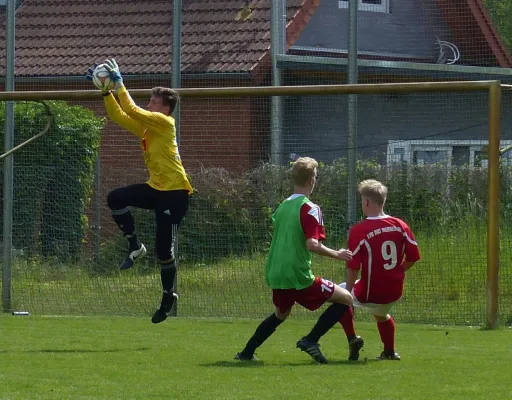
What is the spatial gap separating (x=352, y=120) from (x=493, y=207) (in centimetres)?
196

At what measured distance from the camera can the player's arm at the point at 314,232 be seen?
8328mm

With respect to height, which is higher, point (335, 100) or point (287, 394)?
point (335, 100)

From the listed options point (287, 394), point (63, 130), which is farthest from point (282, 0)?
point (287, 394)

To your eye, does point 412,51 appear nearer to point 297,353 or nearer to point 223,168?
point 223,168

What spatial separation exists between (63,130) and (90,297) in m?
2.10

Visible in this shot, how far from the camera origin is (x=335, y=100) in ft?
46.2

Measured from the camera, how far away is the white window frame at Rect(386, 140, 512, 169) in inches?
489

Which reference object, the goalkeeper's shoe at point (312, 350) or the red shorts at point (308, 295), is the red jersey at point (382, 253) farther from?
the goalkeeper's shoe at point (312, 350)

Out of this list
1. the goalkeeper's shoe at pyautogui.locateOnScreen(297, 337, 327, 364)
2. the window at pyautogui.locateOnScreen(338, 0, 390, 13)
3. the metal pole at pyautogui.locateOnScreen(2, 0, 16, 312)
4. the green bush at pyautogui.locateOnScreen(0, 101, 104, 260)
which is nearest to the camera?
the goalkeeper's shoe at pyautogui.locateOnScreen(297, 337, 327, 364)

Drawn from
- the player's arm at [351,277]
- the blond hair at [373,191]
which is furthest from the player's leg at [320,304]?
the blond hair at [373,191]

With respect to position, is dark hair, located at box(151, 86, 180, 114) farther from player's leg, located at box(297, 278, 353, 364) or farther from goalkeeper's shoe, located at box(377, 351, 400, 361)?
goalkeeper's shoe, located at box(377, 351, 400, 361)

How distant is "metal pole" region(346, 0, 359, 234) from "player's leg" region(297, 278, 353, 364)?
3560 mm

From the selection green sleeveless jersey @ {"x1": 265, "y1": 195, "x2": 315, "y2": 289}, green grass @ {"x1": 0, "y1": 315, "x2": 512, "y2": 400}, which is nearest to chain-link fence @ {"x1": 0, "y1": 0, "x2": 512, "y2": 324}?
green grass @ {"x1": 0, "y1": 315, "x2": 512, "y2": 400}

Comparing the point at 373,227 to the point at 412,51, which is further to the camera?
the point at 412,51
